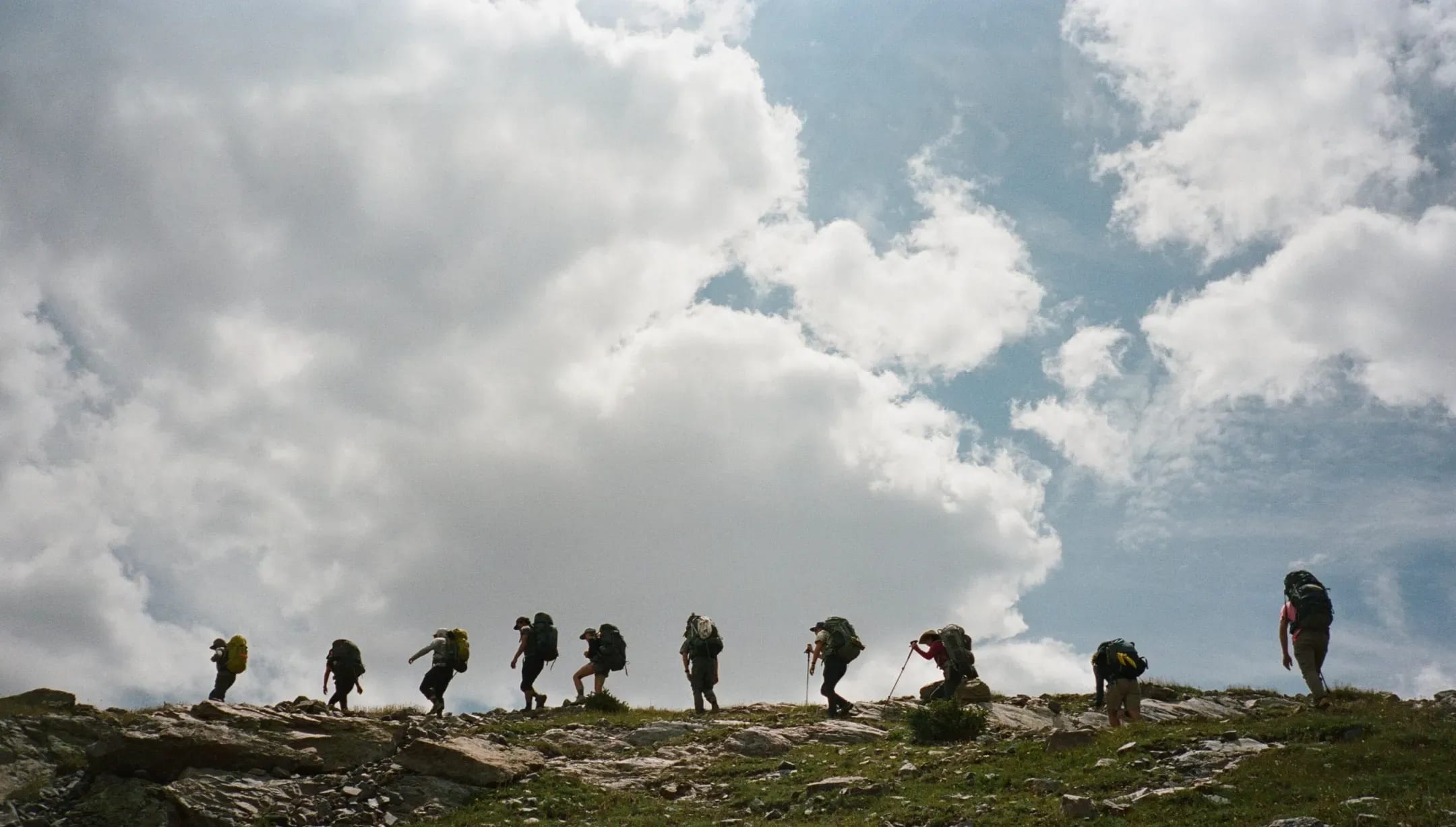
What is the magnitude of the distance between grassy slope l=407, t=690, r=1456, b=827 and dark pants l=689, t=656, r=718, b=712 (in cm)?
658

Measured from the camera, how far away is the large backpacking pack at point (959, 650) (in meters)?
22.7

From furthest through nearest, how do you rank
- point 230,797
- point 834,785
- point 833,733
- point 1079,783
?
point 833,733, point 230,797, point 834,785, point 1079,783

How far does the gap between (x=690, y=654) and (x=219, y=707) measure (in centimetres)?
1139

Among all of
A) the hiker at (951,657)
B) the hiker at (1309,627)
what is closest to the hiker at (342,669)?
the hiker at (951,657)

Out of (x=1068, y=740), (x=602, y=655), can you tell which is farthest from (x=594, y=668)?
(x=1068, y=740)

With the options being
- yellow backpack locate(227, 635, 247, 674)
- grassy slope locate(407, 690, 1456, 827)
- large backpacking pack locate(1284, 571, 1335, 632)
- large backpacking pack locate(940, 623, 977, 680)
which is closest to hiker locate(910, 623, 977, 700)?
large backpacking pack locate(940, 623, 977, 680)

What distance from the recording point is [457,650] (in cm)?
2522

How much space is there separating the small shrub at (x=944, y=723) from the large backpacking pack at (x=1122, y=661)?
9.21ft

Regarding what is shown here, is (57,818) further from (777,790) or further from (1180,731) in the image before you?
(1180,731)

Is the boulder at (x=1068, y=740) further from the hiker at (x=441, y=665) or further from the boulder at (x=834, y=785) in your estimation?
the hiker at (x=441, y=665)

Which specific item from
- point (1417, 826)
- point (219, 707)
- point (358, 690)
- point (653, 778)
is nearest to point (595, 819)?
point (653, 778)

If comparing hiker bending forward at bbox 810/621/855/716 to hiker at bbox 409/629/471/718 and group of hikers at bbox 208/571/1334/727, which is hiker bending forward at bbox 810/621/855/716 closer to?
group of hikers at bbox 208/571/1334/727

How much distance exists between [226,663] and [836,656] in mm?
15834

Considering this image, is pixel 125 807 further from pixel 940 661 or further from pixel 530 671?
pixel 940 661
